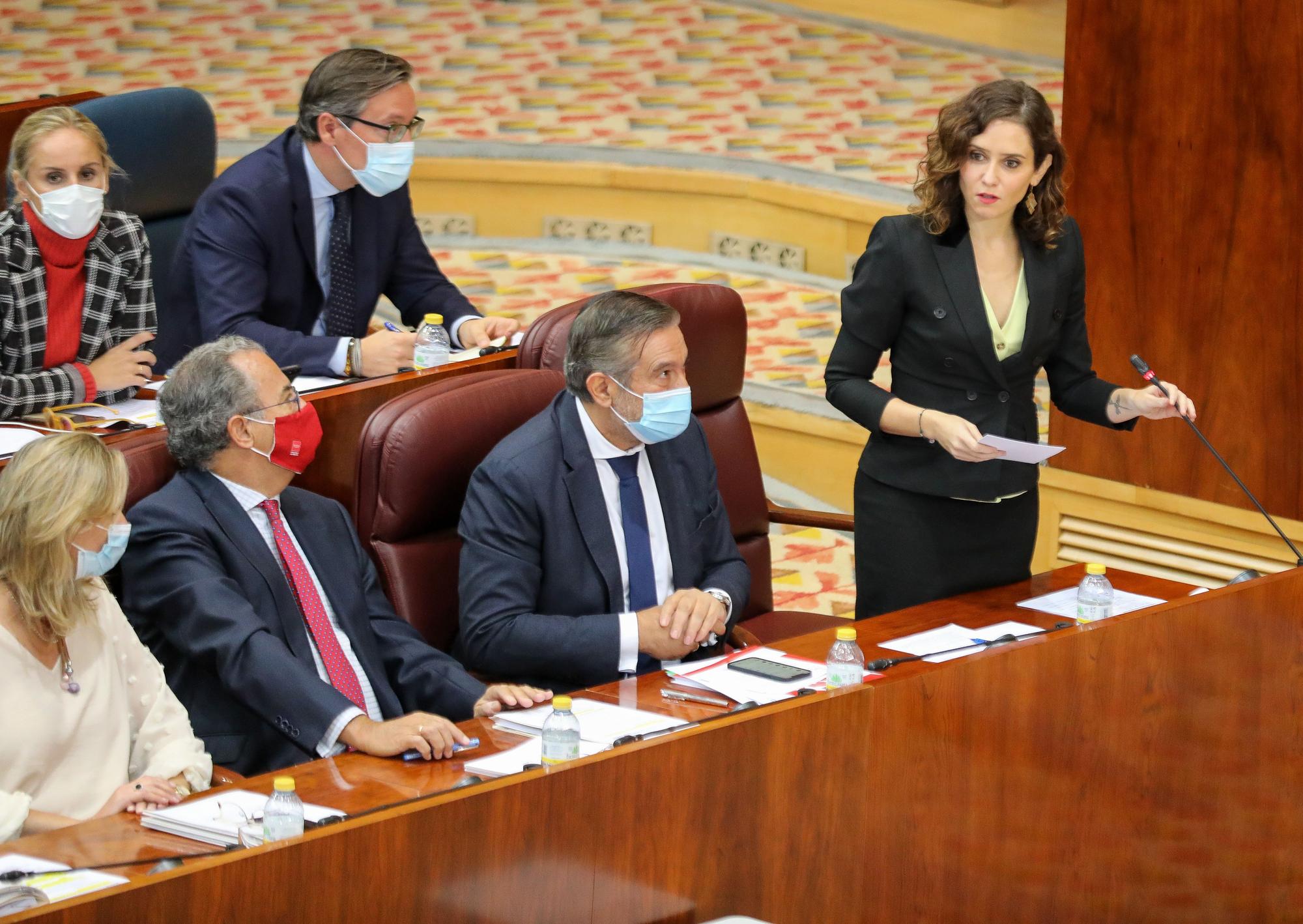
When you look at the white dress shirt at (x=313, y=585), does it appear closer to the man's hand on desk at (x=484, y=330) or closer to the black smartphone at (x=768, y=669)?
the black smartphone at (x=768, y=669)

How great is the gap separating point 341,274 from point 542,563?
109 cm

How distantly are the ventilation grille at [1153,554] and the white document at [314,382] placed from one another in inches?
67.7

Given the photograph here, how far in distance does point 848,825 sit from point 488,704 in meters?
0.50

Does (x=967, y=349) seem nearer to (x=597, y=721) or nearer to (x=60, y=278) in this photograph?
(x=597, y=721)

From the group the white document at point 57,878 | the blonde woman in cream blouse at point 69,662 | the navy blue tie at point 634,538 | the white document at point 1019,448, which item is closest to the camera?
the white document at point 57,878

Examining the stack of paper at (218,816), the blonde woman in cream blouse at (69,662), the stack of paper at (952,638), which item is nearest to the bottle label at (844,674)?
the stack of paper at (952,638)

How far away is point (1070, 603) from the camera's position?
8.52 feet

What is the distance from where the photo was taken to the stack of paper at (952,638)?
2369 mm

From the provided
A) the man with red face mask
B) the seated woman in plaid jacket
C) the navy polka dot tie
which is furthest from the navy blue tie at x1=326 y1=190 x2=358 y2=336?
the man with red face mask

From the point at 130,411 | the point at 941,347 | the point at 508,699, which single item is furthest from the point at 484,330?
the point at 508,699

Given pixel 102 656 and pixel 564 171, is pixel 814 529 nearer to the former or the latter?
pixel 564 171

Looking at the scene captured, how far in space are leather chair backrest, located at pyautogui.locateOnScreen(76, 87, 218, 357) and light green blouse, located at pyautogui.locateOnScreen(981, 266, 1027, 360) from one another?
198cm

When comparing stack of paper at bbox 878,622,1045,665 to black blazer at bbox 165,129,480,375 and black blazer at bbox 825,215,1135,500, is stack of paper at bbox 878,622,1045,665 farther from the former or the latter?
black blazer at bbox 165,129,480,375

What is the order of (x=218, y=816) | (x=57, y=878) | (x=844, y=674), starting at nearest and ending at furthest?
(x=57, y=878) < (x=218, y=816) < (x=844, y=674)
